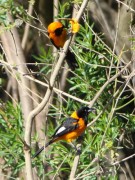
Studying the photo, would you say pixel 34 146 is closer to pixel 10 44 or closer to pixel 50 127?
pixel 50 127

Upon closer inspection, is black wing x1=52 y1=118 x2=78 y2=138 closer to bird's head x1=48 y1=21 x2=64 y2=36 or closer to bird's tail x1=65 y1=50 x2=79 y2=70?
bird's tail x1=65 y1=50 x2=79 y2=70

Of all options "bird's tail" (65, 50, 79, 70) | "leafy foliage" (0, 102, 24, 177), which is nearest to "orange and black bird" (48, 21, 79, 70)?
"bird's tail" (65, 50, 79, 70)

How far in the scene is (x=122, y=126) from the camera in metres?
6.50

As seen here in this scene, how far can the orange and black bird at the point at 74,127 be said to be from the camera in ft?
18.5

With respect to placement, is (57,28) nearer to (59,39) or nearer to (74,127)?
(59,39)

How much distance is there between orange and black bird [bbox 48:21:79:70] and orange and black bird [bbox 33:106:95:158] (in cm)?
81

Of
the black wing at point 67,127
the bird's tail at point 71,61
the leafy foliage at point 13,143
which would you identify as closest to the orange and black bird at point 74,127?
the black wing at point 67,127

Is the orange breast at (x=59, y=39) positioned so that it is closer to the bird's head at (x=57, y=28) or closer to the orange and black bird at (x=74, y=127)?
the bird's head at (x=57, y=28)

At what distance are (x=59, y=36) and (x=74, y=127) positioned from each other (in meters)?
1.10

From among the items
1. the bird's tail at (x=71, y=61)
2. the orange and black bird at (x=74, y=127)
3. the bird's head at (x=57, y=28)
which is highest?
the bird's head at (x=57, y=28)

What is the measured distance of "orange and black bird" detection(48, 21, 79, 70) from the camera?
6.19m

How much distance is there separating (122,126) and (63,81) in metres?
0.98

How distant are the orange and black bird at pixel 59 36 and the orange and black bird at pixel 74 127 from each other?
31.8 inches

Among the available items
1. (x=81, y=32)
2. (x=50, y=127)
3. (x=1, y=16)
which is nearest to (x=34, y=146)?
(x=50, y=127)
